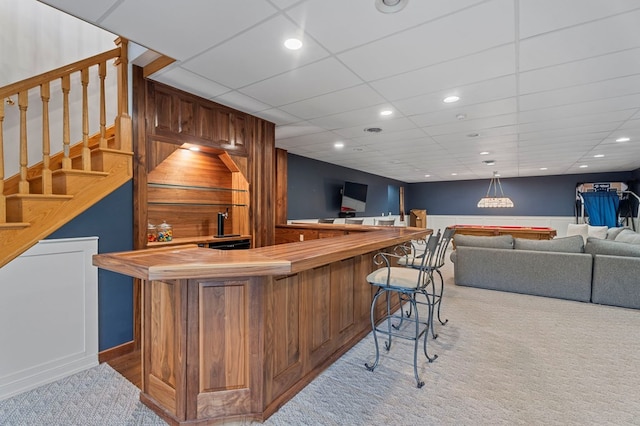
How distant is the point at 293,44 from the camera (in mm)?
2162

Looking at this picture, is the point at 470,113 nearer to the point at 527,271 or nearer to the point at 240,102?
the point at 527,271

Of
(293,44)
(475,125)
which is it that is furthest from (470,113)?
(293,44)

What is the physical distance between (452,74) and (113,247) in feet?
10.7

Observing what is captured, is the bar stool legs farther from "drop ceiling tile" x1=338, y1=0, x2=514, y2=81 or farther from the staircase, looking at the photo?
the staircase

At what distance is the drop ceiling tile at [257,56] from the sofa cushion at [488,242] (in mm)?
4013

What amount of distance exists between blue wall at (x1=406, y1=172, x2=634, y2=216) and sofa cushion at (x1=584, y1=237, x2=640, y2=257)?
654cm

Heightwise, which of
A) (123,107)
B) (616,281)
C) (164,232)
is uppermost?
(123,107)

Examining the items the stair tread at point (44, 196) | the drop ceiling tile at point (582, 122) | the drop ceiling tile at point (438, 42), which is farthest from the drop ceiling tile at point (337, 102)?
the drop ceiling tile at point (582, 122)

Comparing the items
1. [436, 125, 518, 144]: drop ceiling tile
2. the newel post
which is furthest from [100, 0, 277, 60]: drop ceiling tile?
[436, 125, 518, 144]: drop ceiling tile

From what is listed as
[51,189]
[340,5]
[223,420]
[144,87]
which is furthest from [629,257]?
[51,189]

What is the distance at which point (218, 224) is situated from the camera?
3928 millimetres

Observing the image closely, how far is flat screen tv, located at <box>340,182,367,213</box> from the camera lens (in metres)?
7.59

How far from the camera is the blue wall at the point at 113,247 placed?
99.5 inches

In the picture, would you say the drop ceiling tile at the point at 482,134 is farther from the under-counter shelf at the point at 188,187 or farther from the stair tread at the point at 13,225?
the stair tread at the point at 13,225
